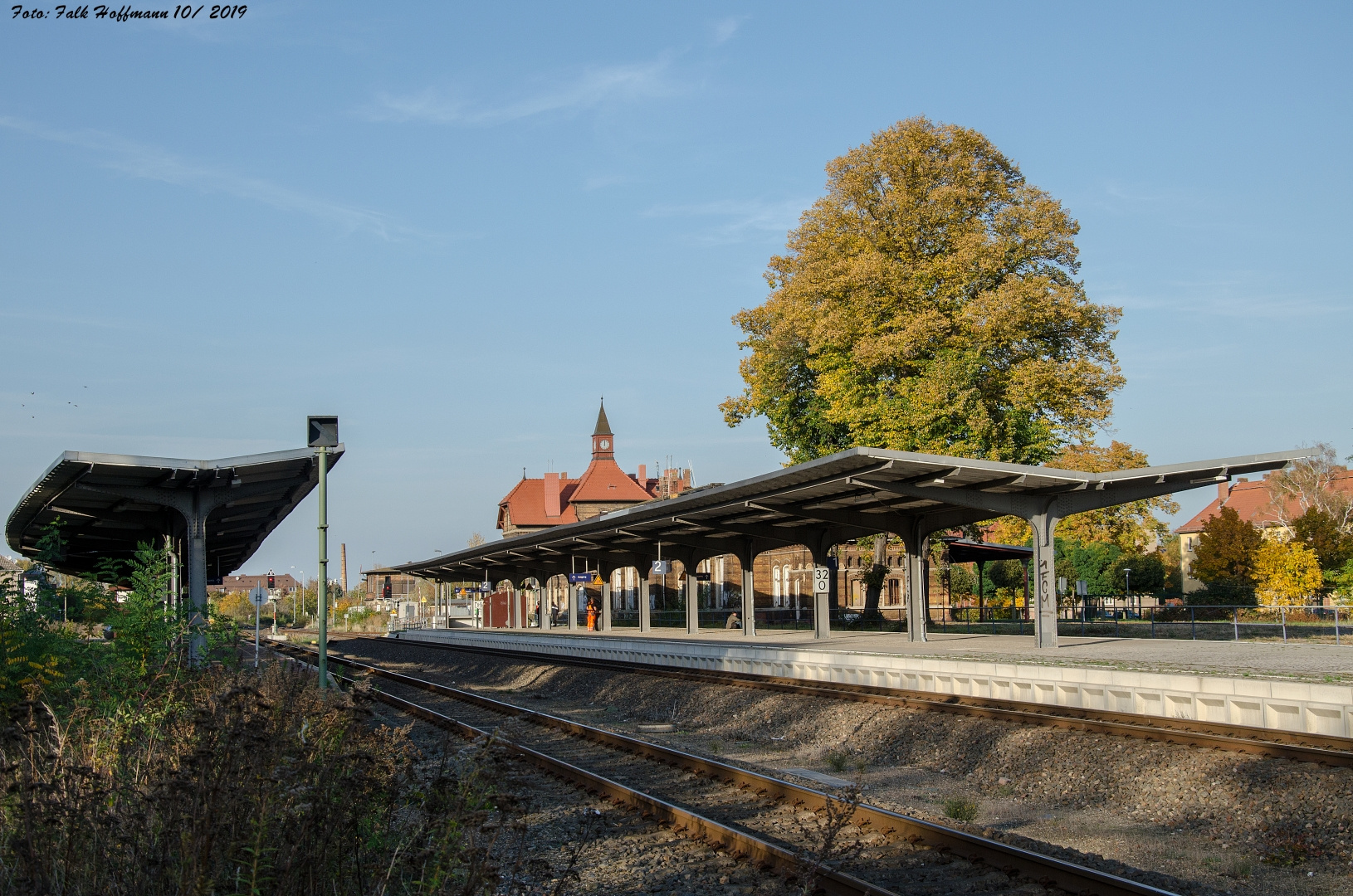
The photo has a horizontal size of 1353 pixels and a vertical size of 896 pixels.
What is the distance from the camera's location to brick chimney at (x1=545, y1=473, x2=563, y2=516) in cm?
10450

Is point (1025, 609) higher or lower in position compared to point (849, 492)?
lower

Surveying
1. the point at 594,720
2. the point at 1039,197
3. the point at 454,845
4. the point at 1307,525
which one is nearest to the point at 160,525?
the point at 594,720

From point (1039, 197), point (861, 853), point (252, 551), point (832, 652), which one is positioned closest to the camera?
point (861, 853)

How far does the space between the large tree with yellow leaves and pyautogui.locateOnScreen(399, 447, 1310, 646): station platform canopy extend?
446cm

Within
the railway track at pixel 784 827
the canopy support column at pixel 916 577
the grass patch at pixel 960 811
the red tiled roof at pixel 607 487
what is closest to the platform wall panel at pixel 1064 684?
the grass patch at pixel 960 811

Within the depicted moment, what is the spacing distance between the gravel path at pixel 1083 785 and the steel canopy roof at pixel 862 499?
513 centimetres

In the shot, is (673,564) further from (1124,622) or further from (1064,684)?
(1064,684)

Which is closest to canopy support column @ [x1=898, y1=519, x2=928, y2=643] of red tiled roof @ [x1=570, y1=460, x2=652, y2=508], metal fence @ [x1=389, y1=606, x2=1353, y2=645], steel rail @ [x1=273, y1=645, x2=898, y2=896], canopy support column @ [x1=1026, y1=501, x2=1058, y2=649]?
canopy support column @ [x1=1026, y1=501, x2=1058, y2=649]

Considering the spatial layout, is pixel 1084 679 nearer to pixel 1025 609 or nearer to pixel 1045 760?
pixel 1045 760

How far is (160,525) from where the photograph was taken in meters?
23.6

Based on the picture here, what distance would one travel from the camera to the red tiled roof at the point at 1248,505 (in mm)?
75188

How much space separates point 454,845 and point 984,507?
19.3 meters

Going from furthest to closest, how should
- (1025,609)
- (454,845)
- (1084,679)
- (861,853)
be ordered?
(1025,609) → (1084,679) → (861,853) → (454,845)

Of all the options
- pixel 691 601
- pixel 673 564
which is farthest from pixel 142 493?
pixel 673 564
